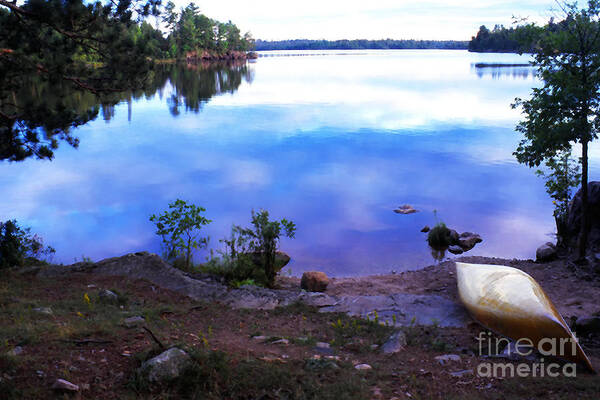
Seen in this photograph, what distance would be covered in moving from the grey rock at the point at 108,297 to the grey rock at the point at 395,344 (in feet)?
15.4

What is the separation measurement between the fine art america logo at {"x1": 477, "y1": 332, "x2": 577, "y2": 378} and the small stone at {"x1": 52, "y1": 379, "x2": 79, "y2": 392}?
4.54 metres

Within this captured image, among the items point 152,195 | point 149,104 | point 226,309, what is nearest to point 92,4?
point 226,309

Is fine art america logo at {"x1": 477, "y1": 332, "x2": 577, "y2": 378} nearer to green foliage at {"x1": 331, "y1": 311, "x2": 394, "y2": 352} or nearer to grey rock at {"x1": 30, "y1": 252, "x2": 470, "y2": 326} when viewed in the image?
grey rock at {"x1": 30, "y1": 252, "x2": 470, "y2": 326}

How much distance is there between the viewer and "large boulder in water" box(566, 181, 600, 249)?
12172 mm

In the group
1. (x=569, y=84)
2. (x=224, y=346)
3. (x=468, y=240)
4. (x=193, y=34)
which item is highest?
(x=193, y=34)

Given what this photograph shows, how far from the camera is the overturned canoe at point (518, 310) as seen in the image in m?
6.38

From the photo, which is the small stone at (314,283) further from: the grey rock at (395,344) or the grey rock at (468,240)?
the grey rock at (468,240)

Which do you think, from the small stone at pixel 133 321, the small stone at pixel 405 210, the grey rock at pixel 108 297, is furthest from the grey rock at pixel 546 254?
the grey rock at pixel 108 297

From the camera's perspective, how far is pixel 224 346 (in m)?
6.02

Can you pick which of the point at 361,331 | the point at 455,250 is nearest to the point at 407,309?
the point at 361,331

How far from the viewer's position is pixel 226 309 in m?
8.57

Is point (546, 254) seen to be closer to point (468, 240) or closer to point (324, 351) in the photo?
point (468, 240)

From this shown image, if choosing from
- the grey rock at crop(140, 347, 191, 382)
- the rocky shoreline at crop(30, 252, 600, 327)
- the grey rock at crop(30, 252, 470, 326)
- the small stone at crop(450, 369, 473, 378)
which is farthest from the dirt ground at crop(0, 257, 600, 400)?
the grey rock at crop(30, 252, 470, 326)

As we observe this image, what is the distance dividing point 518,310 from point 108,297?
689 centimetres
